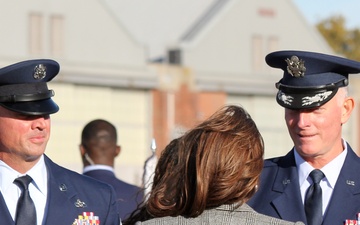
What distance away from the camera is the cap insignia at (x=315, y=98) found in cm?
488

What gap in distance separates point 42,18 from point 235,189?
2830cm

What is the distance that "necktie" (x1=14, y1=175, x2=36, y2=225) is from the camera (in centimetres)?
461

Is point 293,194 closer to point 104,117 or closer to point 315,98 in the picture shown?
point 315,98

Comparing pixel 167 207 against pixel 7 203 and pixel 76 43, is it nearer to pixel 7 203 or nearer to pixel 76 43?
pixel 7 203

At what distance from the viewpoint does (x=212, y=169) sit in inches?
160

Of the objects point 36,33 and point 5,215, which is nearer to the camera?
point 5,215

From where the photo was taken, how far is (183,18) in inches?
1606

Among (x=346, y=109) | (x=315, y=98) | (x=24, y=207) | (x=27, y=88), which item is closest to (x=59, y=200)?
(x=24, y=207)

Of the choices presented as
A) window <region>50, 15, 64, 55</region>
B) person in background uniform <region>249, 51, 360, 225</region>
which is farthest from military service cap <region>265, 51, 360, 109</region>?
window <region>50, 15, 64, 55</region>

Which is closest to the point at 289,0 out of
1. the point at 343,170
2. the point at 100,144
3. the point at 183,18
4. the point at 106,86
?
the point at 183,18

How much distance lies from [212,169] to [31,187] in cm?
108

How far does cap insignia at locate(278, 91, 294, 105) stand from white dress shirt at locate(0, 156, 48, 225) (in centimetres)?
114

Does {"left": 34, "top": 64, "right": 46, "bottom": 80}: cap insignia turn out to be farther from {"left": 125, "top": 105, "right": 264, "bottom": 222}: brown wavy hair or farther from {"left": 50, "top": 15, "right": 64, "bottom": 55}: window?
{"left": 50, "top": 15, "right": 64, "bottom": 55}: window

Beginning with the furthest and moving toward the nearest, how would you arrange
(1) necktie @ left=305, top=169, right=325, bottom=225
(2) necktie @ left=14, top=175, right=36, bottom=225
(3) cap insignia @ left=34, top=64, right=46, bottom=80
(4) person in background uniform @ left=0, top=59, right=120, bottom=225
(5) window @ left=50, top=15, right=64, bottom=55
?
(5) window @ left=50, top=15, right=64, bottom=55
(3) cap insignia @ left=34, top=64, right=46, bottom=80
(1) necktie @ left=305, top=169, right=325, bottom=225
(4) person in background uniform @ left=0, top=59, right=120, bottom=225
(2) necktie @ left=14, top=175, right=36, bottom=225
